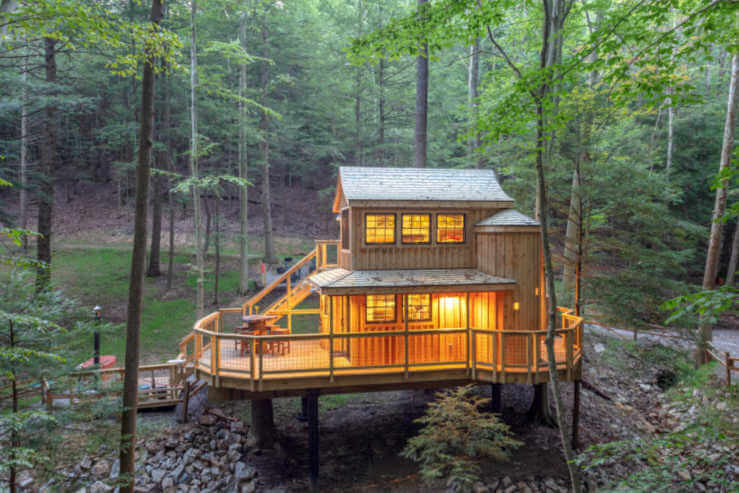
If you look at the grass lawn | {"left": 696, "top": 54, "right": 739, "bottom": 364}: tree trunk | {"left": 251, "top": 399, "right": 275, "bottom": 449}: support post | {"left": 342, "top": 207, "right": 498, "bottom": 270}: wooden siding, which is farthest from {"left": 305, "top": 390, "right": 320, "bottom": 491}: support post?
{"left": 696, "top": 54, "right": 739, "bottom": 364}: tree trunk

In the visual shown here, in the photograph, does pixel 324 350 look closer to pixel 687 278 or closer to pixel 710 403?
pixel 710 403

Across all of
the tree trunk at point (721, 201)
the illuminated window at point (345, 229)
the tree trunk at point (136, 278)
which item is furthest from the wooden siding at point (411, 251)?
the tree trunk at point (721, 201)

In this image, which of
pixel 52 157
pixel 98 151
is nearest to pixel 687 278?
pixel 52 157

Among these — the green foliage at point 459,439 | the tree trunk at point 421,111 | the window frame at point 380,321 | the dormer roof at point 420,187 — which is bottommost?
the green foliage at point 459,439

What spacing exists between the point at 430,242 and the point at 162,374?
32.1 feet

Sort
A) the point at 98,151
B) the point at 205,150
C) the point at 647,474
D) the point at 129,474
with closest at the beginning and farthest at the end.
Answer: the point at 647,474
the point at 129,474
the point at 205,150
the point at 98,151

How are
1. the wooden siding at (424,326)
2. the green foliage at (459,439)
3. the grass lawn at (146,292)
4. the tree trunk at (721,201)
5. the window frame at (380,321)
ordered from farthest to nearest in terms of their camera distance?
the grass lawn at (146,292), the tree trunk at (721,201), the window frame at (380,321), the wooden siding at (424,326), the green foliage at (459,439)

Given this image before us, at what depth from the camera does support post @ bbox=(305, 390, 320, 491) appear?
8.97 metres

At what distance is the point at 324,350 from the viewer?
1101 centimetres

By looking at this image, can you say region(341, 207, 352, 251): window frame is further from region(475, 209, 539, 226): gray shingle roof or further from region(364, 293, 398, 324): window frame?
region(475, 209, 539, 226): gray shingle roof

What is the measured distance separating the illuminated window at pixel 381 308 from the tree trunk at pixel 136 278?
5571mm

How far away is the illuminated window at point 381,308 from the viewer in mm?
10445

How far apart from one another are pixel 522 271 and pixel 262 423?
7.88m

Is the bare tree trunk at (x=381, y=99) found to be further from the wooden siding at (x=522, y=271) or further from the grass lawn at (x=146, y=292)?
the wooden siding at (x=522, y=271)
